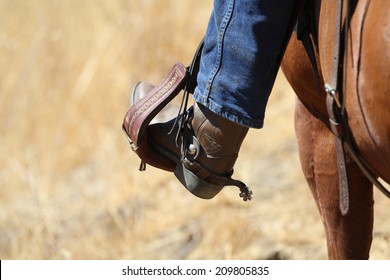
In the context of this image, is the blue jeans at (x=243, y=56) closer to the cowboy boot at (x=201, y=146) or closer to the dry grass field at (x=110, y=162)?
the cowboy boot at (x=201, y=146)

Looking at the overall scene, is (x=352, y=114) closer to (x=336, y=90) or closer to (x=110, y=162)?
(x=336, y=90)

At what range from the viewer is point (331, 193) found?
2.32 m

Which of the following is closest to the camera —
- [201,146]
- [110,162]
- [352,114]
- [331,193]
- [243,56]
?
[352,114]

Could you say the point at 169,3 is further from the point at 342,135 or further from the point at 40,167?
the point at 342,135

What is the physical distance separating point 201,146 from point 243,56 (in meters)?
0.33

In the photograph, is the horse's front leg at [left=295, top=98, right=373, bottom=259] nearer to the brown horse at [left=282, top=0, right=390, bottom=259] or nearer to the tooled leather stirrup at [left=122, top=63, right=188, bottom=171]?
the brown horse at [left=282, top=0, right=390, bottom=259]

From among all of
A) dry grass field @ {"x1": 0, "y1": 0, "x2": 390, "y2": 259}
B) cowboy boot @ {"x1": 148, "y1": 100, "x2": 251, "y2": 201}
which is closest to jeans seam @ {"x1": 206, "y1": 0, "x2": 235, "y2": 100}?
cowboy boot @ {"x1": 148, "y1": 100, "x2": 251, "y2": 201}

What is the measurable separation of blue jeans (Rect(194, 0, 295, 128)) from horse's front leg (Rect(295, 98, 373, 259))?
0.39 m

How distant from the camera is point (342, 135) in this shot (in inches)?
70.0

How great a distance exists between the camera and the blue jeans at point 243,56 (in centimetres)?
185

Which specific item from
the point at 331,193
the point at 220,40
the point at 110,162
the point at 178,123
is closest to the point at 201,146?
the point at 178,123

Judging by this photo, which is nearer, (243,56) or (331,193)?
(243,56)

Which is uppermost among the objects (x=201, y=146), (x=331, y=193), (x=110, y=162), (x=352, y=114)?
(x=352, y=114)

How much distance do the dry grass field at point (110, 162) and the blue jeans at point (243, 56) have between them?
191 centimetres
